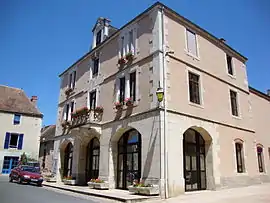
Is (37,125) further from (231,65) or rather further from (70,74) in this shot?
(231,65)

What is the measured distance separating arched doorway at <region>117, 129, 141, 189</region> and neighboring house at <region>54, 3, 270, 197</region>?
5cm

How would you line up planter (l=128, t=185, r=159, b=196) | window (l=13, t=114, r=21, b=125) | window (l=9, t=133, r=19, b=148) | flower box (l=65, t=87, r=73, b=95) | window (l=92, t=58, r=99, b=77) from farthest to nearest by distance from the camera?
window (l=13, t=114, r=21, b=125) → window (l=9, t=133, r=19, b=148) → flower box (l=65, t=87, r=73, b=95) → window (l=92, t=58, r=99, b=77) → planter (l=128, t=185, r=159, b=196)

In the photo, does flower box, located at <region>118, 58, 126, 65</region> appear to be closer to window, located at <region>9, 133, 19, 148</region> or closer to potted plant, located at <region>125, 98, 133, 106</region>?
potted plant, located at <region>125, 98, 133, 106</region>

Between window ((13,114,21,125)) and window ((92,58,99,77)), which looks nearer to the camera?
window ((92,58,99,77))

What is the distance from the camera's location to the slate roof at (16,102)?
28.2 m

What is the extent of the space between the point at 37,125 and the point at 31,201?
22.3 meters

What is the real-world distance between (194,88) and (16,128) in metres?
22.1

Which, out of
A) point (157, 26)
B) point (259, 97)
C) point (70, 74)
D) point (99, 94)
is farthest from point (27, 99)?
point (259, 97)

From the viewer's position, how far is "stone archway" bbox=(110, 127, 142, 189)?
12962 mm

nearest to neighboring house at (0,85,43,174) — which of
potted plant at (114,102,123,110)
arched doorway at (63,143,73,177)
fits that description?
arched doorway at (63,143,73,177)

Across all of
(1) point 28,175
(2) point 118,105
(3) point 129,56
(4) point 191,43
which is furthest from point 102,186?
(4) point 191,43

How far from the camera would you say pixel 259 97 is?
20.5m

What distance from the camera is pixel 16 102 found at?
96.8 feet

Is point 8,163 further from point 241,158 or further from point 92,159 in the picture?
point 241,158
